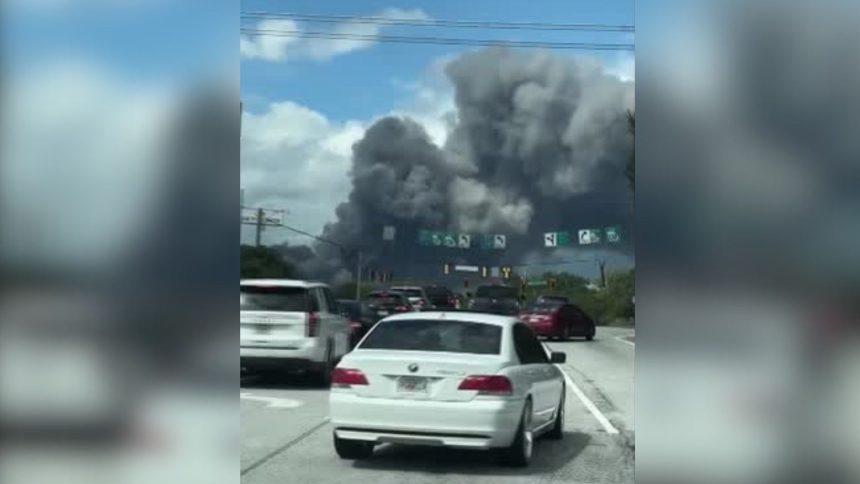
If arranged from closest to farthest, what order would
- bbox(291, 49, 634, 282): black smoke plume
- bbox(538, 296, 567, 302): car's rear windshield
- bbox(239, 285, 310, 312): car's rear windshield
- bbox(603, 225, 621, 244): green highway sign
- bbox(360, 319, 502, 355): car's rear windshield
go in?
bbox(239, 285, 310, 312): car's rear windshield < bbox(603, 225, 621, 244): green highway sign < bbox(291, 49, 634, 282): black smoke plume < bbox(538, 296, 567, 302): car's rear windshield < bbox(360, 319, 502, 355): car's rear windshield

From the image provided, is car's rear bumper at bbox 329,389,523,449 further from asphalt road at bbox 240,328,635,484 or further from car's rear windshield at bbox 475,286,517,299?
car's rear windshield at bbox 475,286,517,299

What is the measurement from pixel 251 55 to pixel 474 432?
2040 mm

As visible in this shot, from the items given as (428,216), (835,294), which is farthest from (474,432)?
(835,294)

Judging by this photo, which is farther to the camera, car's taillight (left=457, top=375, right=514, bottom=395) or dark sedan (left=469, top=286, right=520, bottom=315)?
car's taillight (left=457, top=375, right=514, bottom=395)

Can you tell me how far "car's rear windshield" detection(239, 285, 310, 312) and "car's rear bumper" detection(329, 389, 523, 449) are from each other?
1.79 ft

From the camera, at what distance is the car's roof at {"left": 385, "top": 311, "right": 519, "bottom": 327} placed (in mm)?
3998

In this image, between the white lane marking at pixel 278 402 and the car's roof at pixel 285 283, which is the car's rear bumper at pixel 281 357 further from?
the car's roof at pixel 285 283

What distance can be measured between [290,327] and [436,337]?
69 cm

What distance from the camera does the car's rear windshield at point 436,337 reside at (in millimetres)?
4117

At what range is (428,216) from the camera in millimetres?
3736

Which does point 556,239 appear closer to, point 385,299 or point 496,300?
point 496,300

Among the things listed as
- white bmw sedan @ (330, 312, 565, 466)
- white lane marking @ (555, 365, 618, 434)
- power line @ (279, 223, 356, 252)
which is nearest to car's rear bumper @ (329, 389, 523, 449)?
white bmw sedan @ (330, 312, 565, 466)

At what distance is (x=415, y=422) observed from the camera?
165 inches

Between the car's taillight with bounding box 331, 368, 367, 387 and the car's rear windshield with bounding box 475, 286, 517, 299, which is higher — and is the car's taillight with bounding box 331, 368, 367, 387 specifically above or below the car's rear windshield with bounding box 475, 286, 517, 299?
below
